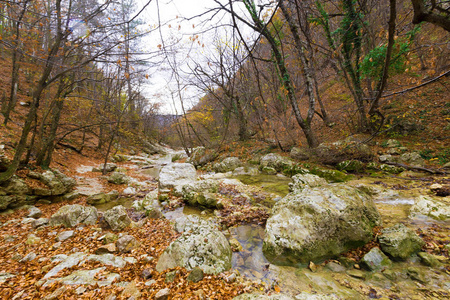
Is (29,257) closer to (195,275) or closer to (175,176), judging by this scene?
(195,275)

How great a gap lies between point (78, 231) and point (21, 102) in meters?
15.6

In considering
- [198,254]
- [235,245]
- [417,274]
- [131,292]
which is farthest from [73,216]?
[417,274]

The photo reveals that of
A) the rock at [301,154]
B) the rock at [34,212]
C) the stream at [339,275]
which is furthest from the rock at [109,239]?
the rock at [301,154]

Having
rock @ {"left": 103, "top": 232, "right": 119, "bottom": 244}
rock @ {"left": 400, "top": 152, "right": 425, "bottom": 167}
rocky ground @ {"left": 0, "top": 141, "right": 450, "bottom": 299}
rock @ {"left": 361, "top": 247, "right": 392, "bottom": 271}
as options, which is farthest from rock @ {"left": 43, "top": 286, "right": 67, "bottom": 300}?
rock @ {"left": 400, "top": 152, "right": 425, "bottom": 167}

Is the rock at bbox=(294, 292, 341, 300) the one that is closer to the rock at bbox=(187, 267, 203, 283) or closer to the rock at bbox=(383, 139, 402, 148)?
the rock at bbox=(187, 267, 203, 283)

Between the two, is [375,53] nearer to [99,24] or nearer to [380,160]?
[380,160]

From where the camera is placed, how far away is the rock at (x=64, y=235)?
133 inches

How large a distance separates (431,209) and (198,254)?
15.9 ft

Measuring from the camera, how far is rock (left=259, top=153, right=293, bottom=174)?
873 centimetres

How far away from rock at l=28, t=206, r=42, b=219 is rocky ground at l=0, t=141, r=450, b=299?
1.2 inches

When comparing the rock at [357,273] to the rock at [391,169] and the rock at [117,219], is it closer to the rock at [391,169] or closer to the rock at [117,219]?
the rock at [117,219]

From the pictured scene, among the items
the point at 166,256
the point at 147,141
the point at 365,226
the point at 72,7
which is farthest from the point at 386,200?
the point at 147,141

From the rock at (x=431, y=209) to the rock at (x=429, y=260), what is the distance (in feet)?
4.96

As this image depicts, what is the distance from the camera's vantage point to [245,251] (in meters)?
3.25
